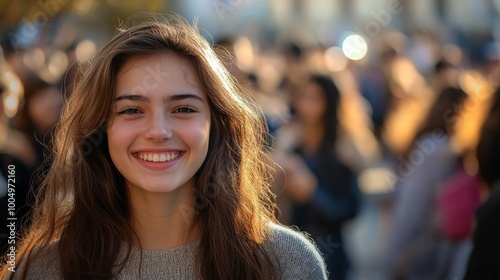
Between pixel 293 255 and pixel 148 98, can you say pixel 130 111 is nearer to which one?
pixel 148 98

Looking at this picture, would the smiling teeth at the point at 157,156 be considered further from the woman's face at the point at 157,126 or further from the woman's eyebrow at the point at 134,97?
the woman's eyebrow at the point at 134,97

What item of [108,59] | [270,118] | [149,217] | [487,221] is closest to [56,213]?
[149,217]

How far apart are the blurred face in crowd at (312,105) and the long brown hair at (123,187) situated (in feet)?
8.73

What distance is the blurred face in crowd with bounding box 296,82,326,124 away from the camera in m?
5.68

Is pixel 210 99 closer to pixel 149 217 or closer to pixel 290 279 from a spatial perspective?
pixel 149 217

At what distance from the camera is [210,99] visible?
2883 mm

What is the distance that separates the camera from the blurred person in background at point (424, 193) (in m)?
5.19

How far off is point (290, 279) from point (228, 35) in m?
3.32

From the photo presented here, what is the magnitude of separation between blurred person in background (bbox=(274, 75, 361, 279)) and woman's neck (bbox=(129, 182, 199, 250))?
2255 millimetres

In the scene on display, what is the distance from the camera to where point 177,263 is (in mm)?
2863

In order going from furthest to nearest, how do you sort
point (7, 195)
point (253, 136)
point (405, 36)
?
point (405, 36) < point (7, 195) < point (253, 136)

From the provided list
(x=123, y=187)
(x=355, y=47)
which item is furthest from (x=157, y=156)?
(x=355, y=47)

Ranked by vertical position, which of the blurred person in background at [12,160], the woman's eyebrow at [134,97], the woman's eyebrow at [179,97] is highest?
the woman's eyebrow at [134,97]

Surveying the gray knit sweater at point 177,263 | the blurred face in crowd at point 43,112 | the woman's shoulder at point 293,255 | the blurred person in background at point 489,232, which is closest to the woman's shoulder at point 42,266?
the gray knit sweater at point 177,263
